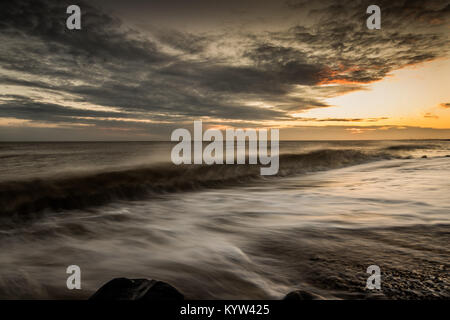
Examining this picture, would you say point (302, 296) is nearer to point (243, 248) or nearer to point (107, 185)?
point (243, 248)

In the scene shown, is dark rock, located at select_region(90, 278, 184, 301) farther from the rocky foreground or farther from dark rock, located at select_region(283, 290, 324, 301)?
dark rock, located at select_region(283, 290, 324, 301)

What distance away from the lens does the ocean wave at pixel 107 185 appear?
6.88 metres

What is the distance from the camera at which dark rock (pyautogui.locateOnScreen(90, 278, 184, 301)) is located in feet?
6.70

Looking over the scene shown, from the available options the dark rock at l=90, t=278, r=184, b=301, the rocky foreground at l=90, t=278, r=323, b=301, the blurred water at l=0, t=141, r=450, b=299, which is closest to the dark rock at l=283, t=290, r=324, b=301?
the rocky foreground at l=90, t=278, r=323, b=301

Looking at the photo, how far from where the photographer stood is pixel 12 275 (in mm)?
3061

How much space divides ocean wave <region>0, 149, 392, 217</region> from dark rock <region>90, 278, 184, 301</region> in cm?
543

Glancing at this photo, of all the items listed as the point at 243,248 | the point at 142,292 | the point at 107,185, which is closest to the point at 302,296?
the point at 142,292

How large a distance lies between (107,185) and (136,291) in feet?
25.5

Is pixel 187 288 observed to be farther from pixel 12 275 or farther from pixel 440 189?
pixel 440 189

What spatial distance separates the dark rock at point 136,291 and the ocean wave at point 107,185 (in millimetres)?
5433

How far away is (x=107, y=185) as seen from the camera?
9.12 m
